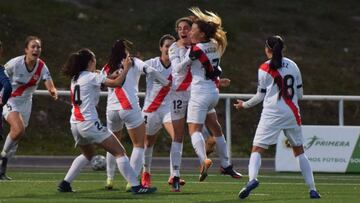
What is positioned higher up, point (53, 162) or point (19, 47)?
point (19, 47)

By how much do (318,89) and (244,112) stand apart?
3.48 metres

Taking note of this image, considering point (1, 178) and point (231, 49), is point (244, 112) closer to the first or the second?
point (231, 49)

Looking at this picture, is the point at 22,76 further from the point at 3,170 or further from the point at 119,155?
the point at 119,155

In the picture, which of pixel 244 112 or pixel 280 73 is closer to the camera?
pixel 280 73

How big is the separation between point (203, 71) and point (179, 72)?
1.10 feet

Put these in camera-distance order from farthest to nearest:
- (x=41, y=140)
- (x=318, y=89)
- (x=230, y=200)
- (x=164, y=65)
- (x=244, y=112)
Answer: (x=318, y=89) < (x=244, y=112) < (x=41, y=140) < (x=164, y=65) < (x=230, y=200)

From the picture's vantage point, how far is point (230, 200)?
15445 millimetres

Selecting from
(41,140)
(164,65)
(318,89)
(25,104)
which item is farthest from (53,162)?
(318,89)

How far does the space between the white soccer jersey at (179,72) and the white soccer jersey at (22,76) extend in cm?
317

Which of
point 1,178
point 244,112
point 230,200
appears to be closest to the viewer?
point 230,200

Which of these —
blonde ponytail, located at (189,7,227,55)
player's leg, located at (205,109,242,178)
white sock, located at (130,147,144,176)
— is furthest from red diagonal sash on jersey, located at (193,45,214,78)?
player's leg, located at (205,109,242,178)

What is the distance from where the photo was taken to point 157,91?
18.0m

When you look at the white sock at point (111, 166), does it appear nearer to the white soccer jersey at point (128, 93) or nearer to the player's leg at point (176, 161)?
the player's leg at point (176, 161)

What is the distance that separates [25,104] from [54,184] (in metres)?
2.08
